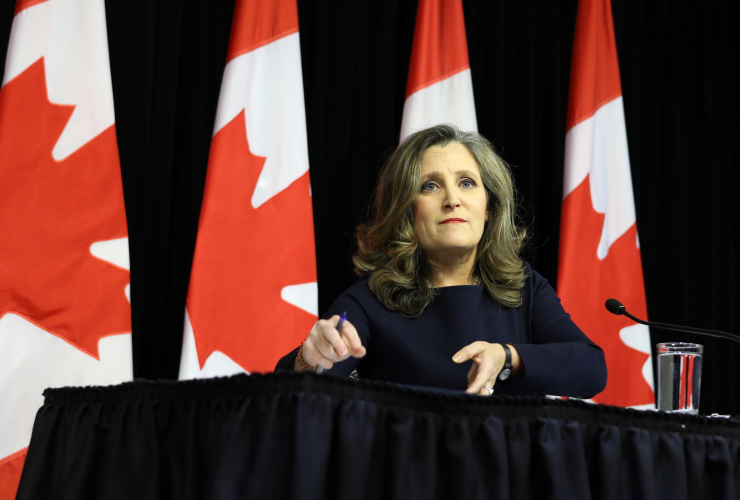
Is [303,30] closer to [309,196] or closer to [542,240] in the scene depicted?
[309,196]

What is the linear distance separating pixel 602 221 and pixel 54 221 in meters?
1.94

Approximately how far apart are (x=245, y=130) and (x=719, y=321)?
7.57ft

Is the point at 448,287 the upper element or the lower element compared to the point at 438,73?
lower

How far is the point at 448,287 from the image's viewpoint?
1612 mm

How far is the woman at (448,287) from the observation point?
4.77ft

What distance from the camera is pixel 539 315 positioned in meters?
1.60

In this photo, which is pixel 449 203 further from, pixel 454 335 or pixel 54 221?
pixel 54 221

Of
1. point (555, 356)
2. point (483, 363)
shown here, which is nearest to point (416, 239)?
point (555, 356)

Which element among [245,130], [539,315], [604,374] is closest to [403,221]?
[539,315]

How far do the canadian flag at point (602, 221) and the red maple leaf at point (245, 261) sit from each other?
3.31 feet

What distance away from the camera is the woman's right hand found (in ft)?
3.04

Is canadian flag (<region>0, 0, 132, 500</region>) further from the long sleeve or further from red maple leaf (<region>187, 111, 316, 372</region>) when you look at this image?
the long sleeve

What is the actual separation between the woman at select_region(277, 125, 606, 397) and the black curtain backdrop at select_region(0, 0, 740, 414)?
841 millimetres

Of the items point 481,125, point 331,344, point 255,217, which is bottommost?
point 331,344
